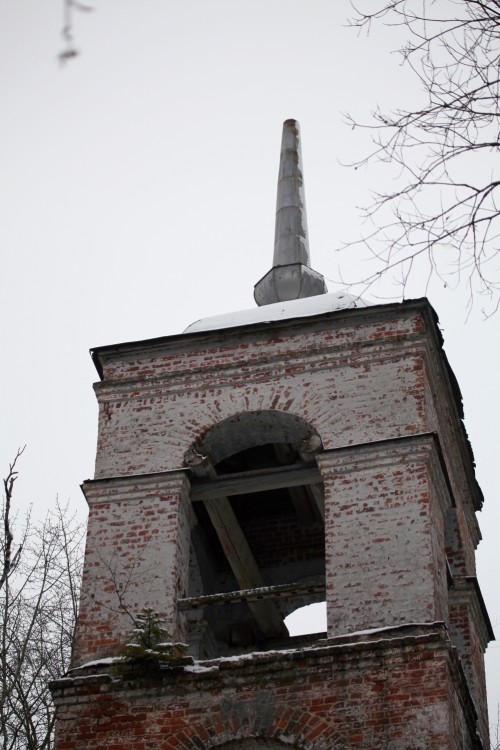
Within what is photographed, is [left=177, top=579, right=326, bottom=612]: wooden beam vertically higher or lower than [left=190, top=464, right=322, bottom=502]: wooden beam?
lower

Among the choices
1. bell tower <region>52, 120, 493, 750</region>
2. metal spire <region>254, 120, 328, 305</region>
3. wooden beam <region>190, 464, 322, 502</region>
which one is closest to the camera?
bell tower <region>52, 120, 493, 750</region>

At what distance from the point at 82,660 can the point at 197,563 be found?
243 centimetres

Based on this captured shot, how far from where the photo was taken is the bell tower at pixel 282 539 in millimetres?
11672

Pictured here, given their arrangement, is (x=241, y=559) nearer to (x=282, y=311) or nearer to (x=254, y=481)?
(x=254, y=481)

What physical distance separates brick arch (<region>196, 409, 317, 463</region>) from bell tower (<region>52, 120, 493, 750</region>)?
2 cm

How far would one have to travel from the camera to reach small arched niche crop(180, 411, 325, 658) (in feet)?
44.9

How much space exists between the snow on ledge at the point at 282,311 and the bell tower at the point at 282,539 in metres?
0.03

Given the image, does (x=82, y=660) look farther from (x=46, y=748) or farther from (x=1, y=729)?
(x=46, y=748)

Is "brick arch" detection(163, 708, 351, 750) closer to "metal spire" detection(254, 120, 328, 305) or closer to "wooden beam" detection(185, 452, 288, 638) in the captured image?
"wooden beam" detection(185, 452, 288, 638)

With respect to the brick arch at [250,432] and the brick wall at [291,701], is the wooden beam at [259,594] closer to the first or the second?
the brick wall at [291,701]

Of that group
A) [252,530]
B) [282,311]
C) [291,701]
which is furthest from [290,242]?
[291,701]

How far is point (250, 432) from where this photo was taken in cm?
1405

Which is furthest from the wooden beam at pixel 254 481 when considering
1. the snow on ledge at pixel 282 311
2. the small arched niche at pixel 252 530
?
the snow on ledge at pixel 282 311

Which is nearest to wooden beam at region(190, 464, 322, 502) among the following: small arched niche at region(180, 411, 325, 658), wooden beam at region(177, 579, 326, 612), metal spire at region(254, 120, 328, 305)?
small arched niche at region(180, 411, 325, 658)
